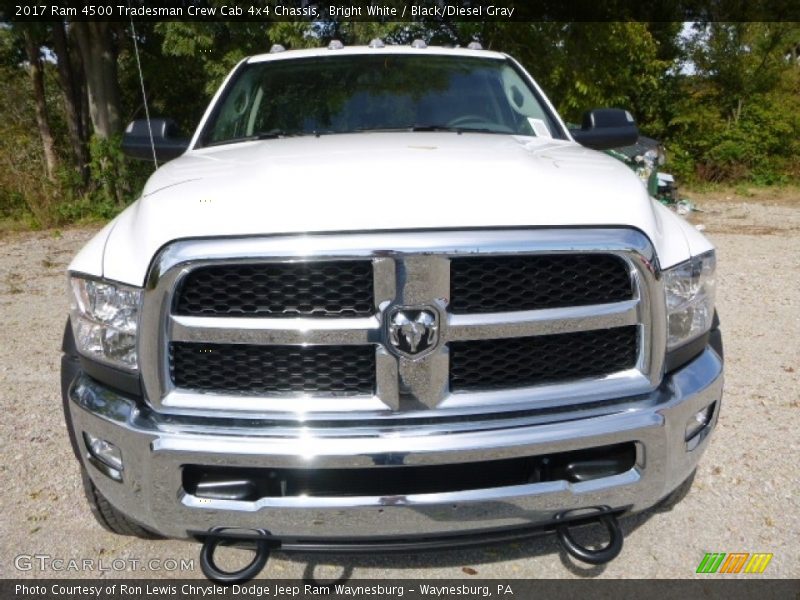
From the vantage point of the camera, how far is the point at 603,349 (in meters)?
1.90

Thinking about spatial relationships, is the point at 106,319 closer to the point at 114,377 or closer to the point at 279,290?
the point at 114,377

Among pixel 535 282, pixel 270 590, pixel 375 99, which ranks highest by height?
pixel 375 99

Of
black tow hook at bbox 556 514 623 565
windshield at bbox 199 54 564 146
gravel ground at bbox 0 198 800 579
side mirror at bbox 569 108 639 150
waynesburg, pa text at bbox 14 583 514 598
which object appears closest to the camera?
black tow hook at bbox 556 514 623 565

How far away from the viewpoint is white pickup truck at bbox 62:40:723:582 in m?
1.72

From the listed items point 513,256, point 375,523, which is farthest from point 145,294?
point 513,256

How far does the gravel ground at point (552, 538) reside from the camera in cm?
234

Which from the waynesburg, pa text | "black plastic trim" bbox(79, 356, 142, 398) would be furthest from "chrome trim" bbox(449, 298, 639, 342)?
the waynesburg, pa text

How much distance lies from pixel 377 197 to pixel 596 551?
122 centimetres

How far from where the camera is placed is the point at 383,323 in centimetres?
172

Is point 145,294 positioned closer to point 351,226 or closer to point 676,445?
point 351,226

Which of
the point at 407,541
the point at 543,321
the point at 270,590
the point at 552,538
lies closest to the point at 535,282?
the point at 543,321

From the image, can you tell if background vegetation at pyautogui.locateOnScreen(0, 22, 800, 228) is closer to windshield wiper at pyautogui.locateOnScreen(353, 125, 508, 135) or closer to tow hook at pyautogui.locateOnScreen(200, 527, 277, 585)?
windshield wiper at pyautogui.locateOnScreen(353, 125, 508, 135)

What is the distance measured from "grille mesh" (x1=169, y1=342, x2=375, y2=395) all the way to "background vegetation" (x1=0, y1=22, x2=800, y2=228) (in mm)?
8481

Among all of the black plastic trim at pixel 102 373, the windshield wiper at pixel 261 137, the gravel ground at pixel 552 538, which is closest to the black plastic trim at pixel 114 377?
the black plastic trim at pixel 102 373
